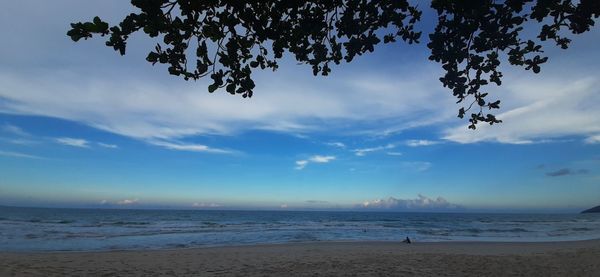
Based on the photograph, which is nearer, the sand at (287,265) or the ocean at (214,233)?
the sand at (287,265)

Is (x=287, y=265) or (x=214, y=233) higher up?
(x=287, y=265)

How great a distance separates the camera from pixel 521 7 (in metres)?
4.37

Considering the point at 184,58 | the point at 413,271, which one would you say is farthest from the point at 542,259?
the point at 184,58

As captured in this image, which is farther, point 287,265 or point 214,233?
point 214,233

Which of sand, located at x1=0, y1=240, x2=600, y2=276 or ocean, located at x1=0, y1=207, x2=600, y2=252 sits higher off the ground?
sand, located at x1=0, y1=240, x2=600, y2=276

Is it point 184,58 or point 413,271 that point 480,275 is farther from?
point 184,58

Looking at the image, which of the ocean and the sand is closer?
the sand

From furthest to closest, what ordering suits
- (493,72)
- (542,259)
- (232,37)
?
(542,259) → (493,72) → (232,37)

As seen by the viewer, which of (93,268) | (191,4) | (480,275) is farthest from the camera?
(93,268)

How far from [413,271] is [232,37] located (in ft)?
34.7

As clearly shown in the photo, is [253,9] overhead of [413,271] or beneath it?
overhead

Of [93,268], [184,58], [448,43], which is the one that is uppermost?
[448,43]

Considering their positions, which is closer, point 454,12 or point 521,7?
point 521,7

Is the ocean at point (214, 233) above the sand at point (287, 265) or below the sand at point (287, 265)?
below
